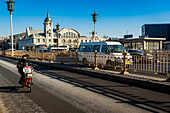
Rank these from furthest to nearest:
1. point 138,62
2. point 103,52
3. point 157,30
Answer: point 157,30 < point 103,52 < point 138,62

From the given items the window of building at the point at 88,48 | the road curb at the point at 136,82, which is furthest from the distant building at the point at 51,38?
the road curb at the point at 136,82

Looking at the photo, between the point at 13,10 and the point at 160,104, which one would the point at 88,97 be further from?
the point at 13,10

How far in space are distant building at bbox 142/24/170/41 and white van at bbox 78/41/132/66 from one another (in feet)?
517

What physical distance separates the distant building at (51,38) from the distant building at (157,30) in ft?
230

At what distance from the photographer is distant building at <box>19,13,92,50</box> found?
104875 mm

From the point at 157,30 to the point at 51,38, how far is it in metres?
103

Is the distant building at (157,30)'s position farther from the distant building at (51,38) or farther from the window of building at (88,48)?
the window of building at (88,48)

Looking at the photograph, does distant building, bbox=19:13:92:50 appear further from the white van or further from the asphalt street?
the asphalt street

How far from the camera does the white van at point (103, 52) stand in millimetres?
13092

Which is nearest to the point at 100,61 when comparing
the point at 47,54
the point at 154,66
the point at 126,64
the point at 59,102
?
the point at 126,64

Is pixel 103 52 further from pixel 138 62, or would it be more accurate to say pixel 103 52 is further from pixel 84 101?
pixel 84 101

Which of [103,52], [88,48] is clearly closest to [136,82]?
[103,52]

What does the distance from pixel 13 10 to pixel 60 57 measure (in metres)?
24.8

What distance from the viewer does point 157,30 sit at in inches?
6471
